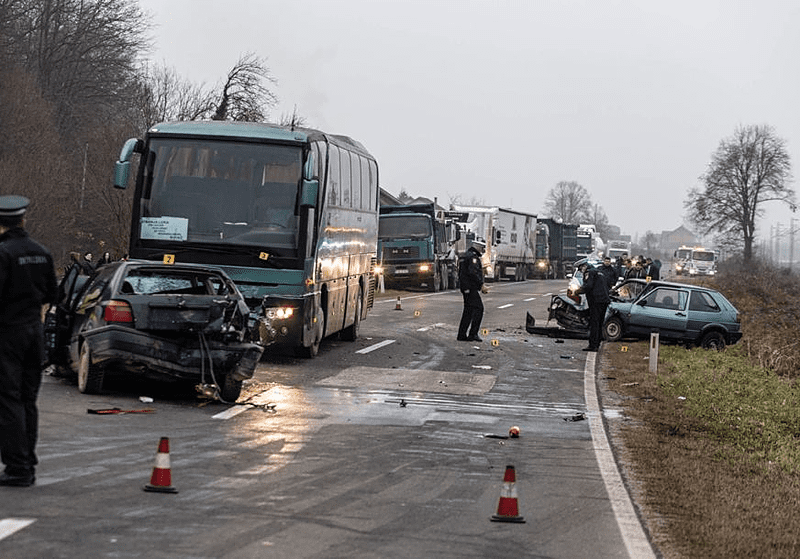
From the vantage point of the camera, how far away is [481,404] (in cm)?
1562

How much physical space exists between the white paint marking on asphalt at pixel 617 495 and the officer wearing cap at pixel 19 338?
3.92m

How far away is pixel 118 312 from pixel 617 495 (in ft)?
20.2

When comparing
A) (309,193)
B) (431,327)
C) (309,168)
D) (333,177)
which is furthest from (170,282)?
(431,327)

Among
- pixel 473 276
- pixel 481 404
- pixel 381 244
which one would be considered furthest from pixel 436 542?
pixel 381 244

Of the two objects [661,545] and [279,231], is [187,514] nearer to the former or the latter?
[661,545]

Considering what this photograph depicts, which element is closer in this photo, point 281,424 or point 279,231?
point 281,424

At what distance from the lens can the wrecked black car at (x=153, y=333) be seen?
13414 millimetres

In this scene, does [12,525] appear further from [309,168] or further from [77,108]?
[77,108]

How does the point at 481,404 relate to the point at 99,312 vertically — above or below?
below

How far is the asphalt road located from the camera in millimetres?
7301

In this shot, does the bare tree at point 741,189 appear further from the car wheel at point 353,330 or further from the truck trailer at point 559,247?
the car wheel at point 353,330

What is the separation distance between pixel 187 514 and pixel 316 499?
1128mm

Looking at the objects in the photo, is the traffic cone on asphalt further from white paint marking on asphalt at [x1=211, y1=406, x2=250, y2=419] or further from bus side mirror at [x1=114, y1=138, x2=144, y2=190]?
bus side mirror at [x1=114, y1=138, x2=144, y2=190]

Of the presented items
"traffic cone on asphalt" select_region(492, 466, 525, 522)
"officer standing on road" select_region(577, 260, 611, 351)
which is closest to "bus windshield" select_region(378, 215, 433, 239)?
"officer standing on road" select_region(577, 260, 611, 351)
